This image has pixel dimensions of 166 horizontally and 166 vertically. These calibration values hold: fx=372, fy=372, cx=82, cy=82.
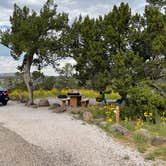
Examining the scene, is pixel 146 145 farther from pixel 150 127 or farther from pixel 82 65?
pixel 82 65

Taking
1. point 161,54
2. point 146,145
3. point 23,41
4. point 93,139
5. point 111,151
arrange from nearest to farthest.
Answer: point 111,151 → point 146,145 → point 93,139 → point 161,54 → point 23,41

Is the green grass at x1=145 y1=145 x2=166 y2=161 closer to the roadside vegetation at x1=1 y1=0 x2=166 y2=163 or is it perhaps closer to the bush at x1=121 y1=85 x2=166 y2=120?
the roadside vegetation at x1=1 y1=0 x2=166 y2=163

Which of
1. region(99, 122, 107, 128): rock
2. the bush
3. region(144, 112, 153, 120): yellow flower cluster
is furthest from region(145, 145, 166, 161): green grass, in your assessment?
the bush

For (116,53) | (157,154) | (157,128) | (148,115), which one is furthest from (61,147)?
(116,53)

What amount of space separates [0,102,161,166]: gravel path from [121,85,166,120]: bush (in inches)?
86.4

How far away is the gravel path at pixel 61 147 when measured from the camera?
25.6ft

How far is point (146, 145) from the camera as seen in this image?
939cm

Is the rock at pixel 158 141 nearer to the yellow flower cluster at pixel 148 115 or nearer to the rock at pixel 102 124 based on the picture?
the rock at pixel 102 124

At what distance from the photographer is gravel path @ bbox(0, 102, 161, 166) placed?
782 cm

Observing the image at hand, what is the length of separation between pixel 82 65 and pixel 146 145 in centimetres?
941

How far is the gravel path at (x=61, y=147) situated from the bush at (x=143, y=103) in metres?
2.19

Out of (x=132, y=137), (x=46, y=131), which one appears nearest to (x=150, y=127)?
(x=132, y=137)

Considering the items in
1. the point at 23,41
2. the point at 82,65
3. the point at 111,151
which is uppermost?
the point at 23,41

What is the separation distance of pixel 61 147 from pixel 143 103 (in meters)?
5.76
